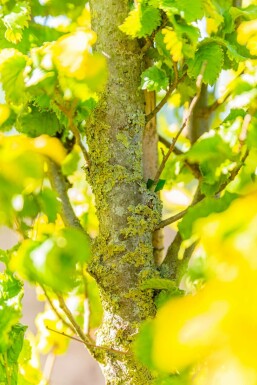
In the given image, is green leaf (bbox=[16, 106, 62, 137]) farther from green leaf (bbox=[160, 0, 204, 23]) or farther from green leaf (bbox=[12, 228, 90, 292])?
green leaf (bbox=[12, 228, 90, 292])

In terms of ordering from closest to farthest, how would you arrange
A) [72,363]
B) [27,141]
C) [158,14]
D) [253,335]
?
[253,335] < [27,141] < [158,14] < [72,363]

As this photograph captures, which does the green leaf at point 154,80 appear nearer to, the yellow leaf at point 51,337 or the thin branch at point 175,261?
the thin branch at point 175,261

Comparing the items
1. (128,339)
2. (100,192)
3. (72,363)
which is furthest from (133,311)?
(72,363)

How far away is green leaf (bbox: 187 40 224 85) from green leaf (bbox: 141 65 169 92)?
0.16 ft

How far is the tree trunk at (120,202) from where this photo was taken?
0.79 meters

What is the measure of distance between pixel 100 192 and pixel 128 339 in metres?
0.21

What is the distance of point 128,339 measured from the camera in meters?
0.78

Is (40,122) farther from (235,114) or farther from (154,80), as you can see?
(235,114)

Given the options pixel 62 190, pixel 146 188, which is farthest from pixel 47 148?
pixel 62 190

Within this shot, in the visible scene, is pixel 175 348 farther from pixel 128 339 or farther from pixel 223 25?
pixel 223 25

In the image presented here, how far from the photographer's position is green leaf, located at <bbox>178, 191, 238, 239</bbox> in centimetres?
55

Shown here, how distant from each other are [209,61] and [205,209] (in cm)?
25

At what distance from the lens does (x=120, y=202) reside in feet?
2.64

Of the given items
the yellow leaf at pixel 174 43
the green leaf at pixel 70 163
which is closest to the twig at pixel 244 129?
the yellow leaf at pixel 174 43
